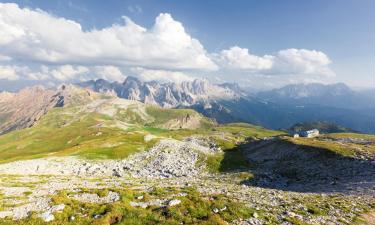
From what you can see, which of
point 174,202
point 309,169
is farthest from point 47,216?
point 309,169

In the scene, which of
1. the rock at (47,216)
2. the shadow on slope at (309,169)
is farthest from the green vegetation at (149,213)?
the shadow on slope at (309,169)

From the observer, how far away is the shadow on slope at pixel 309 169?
49750 millimetres

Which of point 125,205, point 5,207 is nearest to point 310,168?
point 125,205

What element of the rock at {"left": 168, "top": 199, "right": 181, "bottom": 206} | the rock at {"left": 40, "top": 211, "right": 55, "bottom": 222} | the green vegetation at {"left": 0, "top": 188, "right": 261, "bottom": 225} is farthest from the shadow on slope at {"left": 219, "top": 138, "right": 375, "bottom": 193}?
the rock at {"left": 40, "top": 211, "right": 55, "bottom": 222}

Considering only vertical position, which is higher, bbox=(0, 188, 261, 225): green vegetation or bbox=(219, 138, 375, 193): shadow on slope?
bbox=(0, 188, 261, 225): green vegetation

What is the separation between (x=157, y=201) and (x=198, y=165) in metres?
46.3

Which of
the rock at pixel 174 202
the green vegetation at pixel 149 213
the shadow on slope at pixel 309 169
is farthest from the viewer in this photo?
the shadow on slope at pixel 309 169

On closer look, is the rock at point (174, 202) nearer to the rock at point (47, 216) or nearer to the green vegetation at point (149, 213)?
the green vegetation at point (149, 213)

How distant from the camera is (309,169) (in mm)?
64688

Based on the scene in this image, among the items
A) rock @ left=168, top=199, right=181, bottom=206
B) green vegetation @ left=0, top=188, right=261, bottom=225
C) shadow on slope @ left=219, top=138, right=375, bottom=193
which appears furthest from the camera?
shadow on slope @ left=219, top=138, right=375, bottom=193

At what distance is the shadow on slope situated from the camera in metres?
49.8

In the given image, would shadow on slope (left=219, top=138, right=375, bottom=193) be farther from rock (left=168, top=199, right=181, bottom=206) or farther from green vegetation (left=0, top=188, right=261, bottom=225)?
rock (left=168, top=199, right=181, bottom=206)

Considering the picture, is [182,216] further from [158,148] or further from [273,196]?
[158,148]

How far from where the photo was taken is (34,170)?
231ft
